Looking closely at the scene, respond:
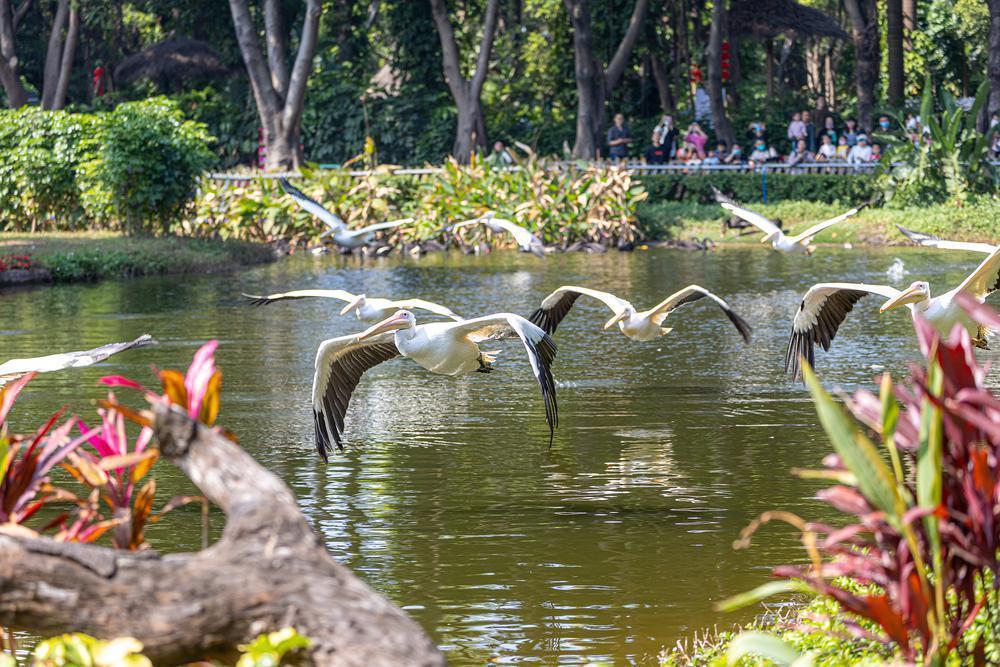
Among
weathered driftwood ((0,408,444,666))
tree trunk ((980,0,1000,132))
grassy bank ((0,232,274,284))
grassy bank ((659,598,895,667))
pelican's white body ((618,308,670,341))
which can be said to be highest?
tree trunk ((980,0,1000,132))

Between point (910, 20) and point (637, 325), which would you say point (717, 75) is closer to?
point (910, 20)

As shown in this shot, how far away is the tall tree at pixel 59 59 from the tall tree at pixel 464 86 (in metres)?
7.62

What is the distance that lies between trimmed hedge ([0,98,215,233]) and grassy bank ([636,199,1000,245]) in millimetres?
7638

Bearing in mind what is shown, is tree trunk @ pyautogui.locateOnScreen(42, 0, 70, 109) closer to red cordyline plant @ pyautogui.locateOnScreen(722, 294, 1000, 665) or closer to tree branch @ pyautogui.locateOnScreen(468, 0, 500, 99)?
tree branch @ pyautogui.locateOnScreen(468, 0, 500, 99)

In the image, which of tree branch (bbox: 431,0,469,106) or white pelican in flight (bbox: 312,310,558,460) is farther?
tree branch (bbox: 431,0,469,106)

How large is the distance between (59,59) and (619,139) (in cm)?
1346

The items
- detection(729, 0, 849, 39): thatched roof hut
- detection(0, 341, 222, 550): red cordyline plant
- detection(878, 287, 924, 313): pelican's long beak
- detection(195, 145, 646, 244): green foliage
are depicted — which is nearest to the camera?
detection(0, 341, 222, 550): red cordyline plant

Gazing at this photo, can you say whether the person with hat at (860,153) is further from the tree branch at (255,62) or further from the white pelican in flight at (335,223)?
the white pelican in flight at (335,223)

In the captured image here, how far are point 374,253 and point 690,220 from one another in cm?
540

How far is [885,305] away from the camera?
8.55 m

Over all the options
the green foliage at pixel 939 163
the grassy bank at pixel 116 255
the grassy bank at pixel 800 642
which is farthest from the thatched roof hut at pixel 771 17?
the grassy bank at pixel 800 642

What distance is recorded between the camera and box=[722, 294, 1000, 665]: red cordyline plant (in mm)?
3324

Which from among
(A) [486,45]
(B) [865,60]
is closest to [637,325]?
(A) [486,45]

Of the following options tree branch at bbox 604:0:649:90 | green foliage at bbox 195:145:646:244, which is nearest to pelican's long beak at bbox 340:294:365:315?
green foliage at bbox 195:145:646:244
